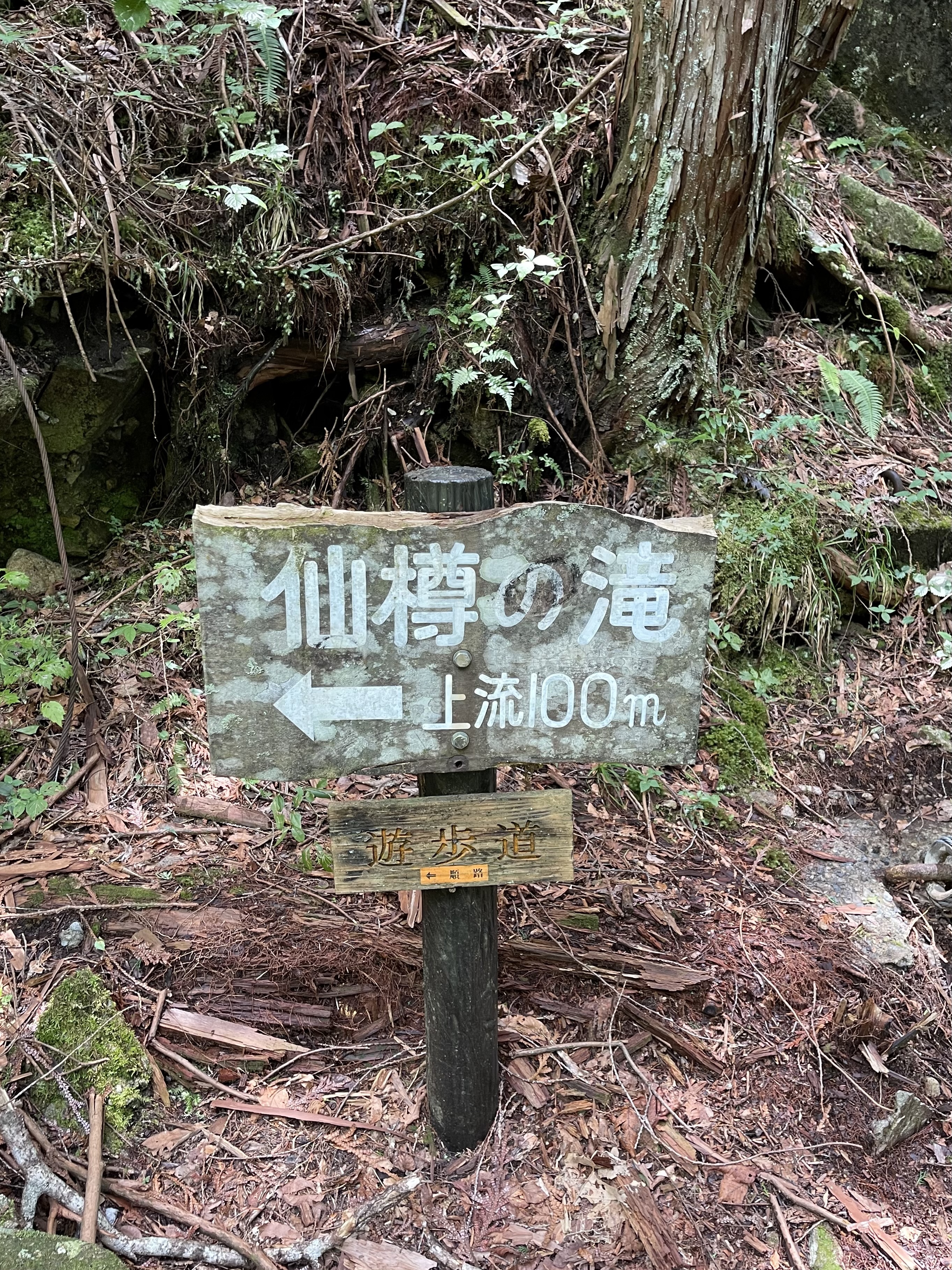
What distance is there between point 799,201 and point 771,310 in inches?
28.4

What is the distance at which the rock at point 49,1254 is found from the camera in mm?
1841

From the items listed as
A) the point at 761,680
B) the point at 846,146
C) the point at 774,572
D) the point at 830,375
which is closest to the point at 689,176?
the point at 830,375

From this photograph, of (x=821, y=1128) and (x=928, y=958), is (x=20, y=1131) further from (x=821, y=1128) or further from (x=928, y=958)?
Result: (x=928, y=958)

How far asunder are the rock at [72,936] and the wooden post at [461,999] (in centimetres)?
121

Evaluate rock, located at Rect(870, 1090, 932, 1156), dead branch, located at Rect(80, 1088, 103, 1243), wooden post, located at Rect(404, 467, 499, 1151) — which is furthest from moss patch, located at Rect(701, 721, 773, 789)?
dead branch, located at Rect(80, 1088, 103, 1243)

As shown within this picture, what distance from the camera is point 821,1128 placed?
262 cm

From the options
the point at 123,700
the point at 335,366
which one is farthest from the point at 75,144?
the point at 123,700

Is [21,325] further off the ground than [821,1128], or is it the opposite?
[21,325]

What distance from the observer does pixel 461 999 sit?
2.32 metres

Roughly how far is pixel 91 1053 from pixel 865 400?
4.81 meters

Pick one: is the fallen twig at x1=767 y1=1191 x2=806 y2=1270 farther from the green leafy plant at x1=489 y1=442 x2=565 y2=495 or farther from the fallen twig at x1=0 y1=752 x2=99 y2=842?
the green leafy plant at x1=489 y1=442 x2=565 y2=495

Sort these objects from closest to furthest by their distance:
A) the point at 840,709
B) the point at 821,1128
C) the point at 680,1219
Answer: the point at 680,1219, the point at 821,1128, the point at 840,709

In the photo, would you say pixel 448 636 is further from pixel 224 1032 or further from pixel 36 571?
pixel 36 571

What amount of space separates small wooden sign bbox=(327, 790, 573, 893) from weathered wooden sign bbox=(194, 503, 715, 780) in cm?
16
